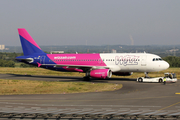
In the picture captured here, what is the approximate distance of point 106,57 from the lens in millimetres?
48312

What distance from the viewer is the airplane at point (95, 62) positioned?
149ft

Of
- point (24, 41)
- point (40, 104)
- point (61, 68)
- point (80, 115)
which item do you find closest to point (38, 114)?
point (80, 115)

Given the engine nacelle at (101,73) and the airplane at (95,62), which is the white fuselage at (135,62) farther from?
the engine nacelle at (101,73)

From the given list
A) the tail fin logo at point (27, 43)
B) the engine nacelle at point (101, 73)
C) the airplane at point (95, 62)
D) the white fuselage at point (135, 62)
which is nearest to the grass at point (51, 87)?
the engine nacelle at point (101, 73)

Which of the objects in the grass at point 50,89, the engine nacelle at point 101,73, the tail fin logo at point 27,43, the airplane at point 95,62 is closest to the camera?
the grass at point 50,89

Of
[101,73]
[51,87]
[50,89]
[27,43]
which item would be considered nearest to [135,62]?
[101,73]

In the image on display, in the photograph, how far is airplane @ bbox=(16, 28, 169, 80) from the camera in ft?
149

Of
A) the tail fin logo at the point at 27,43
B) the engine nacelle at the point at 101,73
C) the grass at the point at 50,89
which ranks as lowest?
the grass at the point at 50,89

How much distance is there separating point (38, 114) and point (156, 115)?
8036 mm

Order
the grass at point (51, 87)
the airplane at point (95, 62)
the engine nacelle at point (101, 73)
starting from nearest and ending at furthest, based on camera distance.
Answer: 1. the grass at point (51, 87)
2. the engine nacelle at point (101, 73)
3. the airplane at point (95, 62)

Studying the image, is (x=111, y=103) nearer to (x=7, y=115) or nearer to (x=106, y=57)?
Answer: (x=7, y=115)

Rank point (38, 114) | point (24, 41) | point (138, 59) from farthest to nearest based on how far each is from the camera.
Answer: point (24, 41)
point (138, 59)
point (38, 114)

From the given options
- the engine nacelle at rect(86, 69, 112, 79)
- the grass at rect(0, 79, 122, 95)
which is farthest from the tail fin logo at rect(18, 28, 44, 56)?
the grass at rect(0, 79, 122, 95)

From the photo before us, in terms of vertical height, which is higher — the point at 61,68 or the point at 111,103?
the point at 61,68
